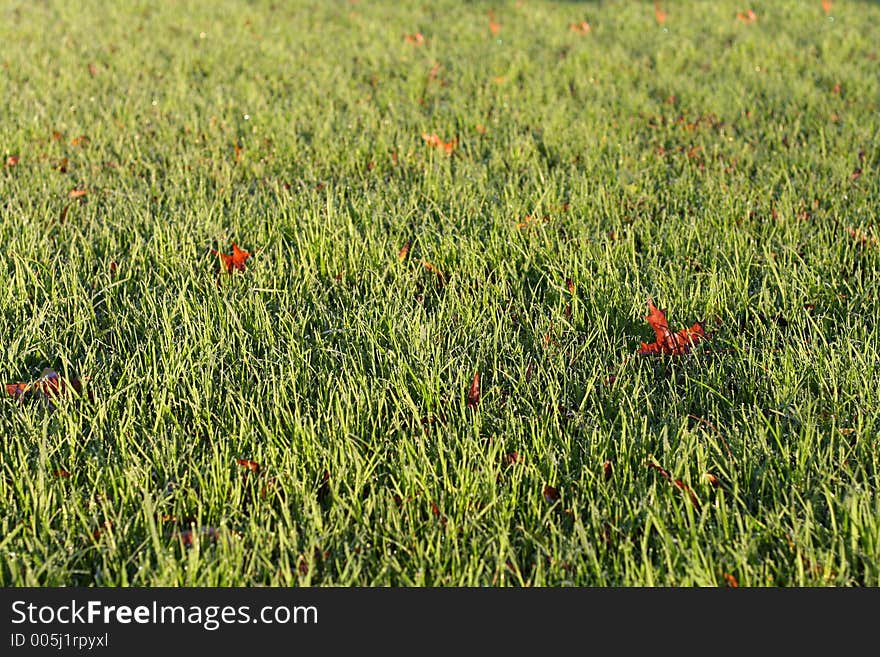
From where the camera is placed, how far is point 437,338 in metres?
2.62

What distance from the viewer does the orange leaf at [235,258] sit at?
3.12 m

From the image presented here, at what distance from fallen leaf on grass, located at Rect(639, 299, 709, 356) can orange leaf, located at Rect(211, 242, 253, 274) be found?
56.9 inches

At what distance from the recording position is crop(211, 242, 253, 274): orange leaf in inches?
123

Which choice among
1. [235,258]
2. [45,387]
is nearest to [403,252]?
[235,258]

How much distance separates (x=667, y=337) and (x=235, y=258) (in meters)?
1.56

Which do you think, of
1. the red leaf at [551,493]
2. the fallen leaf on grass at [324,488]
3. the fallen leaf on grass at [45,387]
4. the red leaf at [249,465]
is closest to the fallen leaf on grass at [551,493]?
the red leaf at [551,493]

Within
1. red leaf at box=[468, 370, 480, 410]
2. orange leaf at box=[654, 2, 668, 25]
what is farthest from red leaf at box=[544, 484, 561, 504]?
orange leaf at box=[654, 2, 668, 25]

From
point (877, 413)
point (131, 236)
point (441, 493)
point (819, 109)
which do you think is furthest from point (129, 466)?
point (819, 109)

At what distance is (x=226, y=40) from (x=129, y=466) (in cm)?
581

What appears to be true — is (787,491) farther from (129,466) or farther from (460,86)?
(460,86)

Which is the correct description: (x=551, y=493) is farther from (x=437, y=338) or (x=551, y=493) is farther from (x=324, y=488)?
(x=437, y=338)

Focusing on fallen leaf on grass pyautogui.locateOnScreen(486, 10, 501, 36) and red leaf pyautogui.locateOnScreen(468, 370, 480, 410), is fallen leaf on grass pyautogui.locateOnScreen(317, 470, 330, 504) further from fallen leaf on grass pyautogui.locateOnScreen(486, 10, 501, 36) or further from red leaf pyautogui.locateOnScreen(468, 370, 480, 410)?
fallen leaf on grass pyautogui.locateOnScreen(486, 10, 501, 36)

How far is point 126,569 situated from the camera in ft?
6.00

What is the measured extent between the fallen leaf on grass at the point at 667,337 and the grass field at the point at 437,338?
4 centimetres
